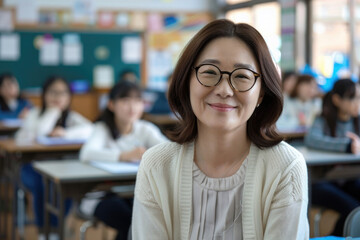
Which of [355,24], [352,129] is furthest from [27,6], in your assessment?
[352,129]

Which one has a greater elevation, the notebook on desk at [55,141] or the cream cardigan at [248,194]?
the cream cardigan at [248,194]

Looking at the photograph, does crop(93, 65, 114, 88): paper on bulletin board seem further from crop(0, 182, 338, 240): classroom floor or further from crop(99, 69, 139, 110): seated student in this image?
crop(0, 182, 338, 240): classroom floor

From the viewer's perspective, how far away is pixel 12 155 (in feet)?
13.6

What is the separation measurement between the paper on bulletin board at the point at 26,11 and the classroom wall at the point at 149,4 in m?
0.16

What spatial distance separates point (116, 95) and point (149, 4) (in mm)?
5723

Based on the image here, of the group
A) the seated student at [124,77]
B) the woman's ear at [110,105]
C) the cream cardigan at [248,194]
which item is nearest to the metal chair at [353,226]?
the cream cardigan at [248,194]

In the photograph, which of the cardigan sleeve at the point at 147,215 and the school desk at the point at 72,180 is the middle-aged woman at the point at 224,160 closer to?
the cardigan sleeve at the point at 147,215

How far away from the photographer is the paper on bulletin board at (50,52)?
816 centimetres

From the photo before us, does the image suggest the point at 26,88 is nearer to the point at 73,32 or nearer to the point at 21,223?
the point at 73,32

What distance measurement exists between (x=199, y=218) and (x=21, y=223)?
10.3ft

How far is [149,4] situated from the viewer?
9.02 m

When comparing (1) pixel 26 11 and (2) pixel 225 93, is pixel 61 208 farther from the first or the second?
(1) pixel 26 11

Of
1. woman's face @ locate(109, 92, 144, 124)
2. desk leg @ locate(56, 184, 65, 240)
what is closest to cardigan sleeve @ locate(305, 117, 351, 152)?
woman's face @ locate(109, 92, 144, 124)

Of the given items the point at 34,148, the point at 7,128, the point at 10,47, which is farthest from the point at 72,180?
the point at 10,47
